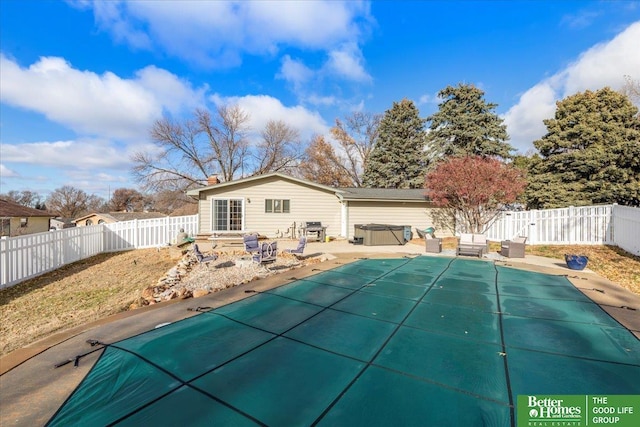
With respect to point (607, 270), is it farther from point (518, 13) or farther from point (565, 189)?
point (565, 189)

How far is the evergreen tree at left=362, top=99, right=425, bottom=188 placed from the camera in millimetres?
27797

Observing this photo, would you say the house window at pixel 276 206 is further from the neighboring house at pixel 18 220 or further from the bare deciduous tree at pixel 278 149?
the neighboring house at pixel 18 220

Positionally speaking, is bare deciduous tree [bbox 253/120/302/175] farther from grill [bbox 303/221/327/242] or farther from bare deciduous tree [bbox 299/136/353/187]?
Answer: grill [bbox 303/221/327/242]

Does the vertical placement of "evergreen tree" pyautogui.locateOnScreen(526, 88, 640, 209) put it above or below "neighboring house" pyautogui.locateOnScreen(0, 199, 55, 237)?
above

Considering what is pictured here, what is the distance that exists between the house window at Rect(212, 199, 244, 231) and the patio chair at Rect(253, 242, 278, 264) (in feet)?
21.0

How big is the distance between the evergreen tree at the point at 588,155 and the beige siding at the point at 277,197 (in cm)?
1438

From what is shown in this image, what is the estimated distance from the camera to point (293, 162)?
31.7 m

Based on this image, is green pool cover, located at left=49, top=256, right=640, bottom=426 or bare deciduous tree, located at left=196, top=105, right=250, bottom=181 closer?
green pool cover, located at left=49, top=256, right=640, bottom=426

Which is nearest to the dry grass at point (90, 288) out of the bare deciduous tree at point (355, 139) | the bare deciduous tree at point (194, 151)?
the bare deciduous tree at point (194, 151)

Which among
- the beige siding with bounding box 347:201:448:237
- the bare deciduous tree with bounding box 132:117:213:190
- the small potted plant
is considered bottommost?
the small potted plant

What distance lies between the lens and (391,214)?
51.3 feet

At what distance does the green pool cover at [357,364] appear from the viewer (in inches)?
90.5

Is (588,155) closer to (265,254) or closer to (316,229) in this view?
(316,229)

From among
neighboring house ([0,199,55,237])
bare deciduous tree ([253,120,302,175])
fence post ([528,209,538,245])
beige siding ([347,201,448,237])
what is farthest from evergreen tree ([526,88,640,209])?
neighboring house ([0,199,55,237])
